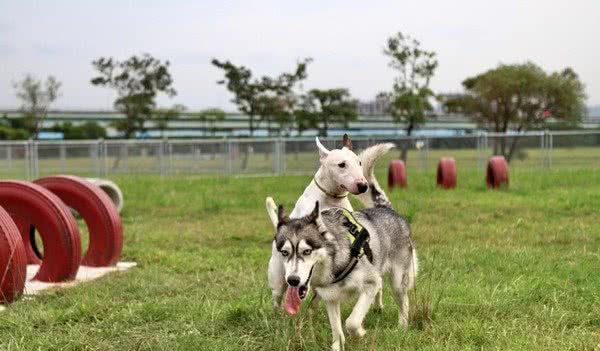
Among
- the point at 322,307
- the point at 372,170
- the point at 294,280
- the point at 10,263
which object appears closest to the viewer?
the point at 294,280

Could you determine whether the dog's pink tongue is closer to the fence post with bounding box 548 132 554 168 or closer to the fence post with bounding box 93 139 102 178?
the fence post with bounding box 548 132 554 168

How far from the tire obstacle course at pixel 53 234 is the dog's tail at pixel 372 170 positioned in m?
2.94

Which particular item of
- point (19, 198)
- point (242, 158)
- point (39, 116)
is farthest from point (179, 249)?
point (39, 116)

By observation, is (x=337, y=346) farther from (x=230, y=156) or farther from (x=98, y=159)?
(x=98, y=159)

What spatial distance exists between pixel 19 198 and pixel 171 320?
306cm

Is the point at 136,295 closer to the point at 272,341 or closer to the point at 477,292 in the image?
the point at 272,341

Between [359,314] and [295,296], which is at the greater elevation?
[295,296]

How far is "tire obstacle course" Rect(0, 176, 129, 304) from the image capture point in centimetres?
634

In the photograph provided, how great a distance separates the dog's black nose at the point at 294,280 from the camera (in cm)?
409

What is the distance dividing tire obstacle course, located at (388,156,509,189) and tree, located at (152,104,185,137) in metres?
37.4

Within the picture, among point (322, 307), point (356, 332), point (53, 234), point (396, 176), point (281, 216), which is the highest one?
point (281, 216)

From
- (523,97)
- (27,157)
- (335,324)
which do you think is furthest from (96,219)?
(523,97)

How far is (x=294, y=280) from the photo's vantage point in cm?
409

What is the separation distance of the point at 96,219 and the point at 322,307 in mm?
3965
